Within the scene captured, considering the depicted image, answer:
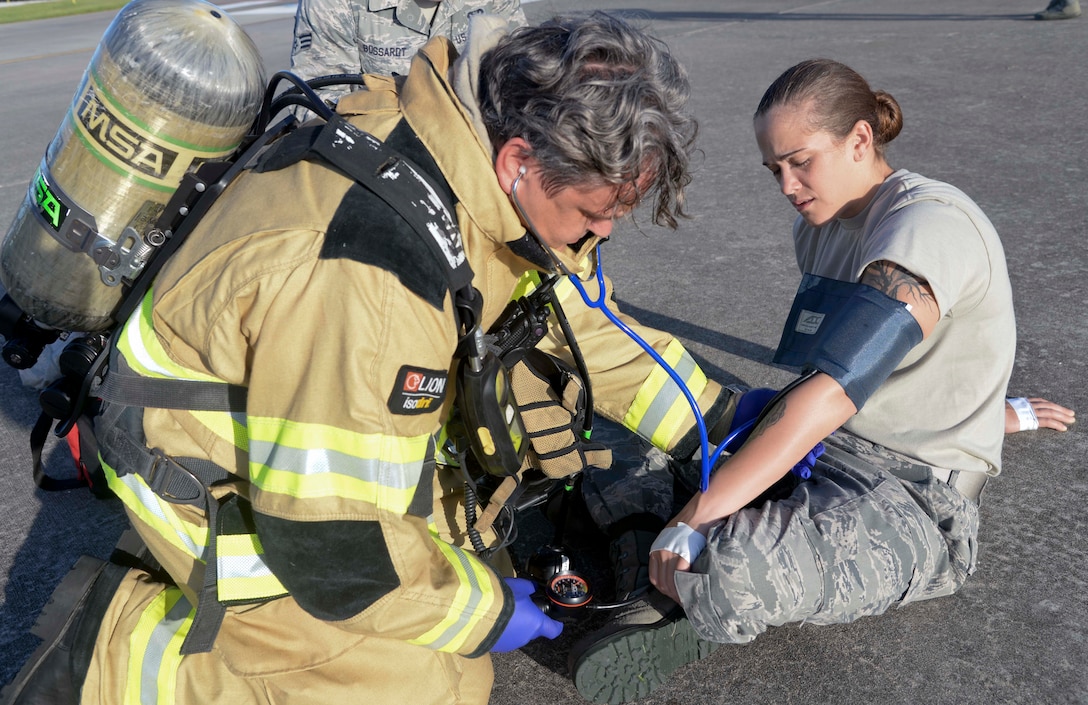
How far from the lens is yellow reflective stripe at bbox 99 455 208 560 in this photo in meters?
1.87

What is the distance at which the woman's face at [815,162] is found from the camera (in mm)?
2387

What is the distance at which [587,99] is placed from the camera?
161 centimetres

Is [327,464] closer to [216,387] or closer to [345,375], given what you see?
[345,375]

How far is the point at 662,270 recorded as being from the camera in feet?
14.5

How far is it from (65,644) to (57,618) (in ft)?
0.20

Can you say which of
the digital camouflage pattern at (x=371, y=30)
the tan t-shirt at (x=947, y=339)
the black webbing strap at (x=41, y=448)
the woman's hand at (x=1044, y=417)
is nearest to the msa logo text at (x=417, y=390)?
the black webbing strap at (x=41, y=448)

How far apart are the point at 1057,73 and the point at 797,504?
6509mm

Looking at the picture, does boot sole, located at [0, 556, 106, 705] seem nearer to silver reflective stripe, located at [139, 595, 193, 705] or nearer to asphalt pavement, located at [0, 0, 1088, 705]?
silver reflective stripe, located at [139, 595, 193, 705]

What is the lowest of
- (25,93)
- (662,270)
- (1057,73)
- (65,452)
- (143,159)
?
(25,93)

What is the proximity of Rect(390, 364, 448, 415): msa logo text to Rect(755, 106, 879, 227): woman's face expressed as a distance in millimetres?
1242

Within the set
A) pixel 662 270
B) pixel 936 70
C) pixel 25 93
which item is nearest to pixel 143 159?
pixel 662 270

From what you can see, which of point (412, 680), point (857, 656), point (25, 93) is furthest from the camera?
point (25, 93)

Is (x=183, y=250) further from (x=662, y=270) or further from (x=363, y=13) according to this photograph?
(x=662, y=270)

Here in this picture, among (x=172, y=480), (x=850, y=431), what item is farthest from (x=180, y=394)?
(x=850, y=431)
